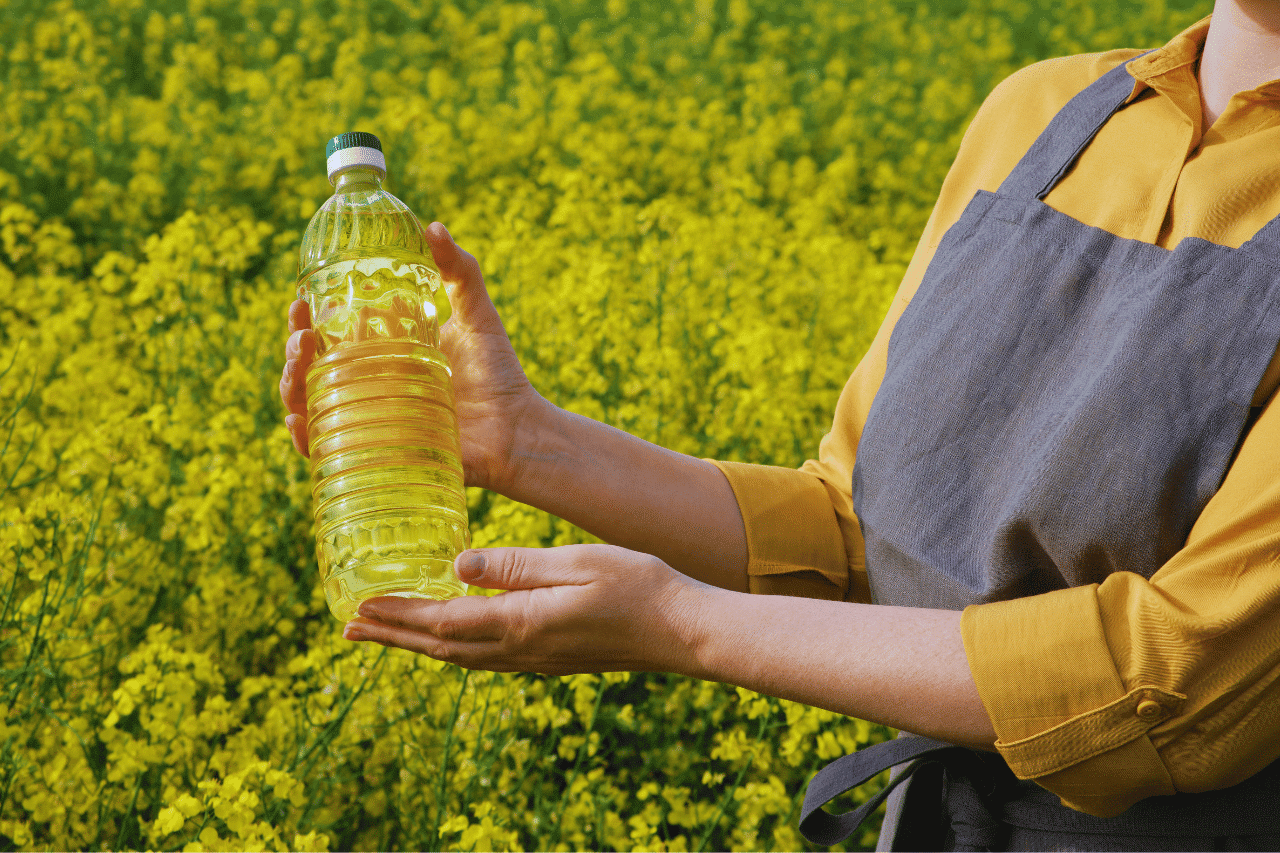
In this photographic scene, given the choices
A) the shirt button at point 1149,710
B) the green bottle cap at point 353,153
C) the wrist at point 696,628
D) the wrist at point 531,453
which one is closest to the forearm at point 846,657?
the wrist at point 696,628

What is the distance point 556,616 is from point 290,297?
307cm

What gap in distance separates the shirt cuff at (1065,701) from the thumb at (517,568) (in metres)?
0.43

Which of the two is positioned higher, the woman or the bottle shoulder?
the bottle shoulder

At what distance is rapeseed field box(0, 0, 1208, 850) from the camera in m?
2.14

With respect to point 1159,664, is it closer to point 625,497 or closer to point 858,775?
point 858,775

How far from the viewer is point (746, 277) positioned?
13.0 feet

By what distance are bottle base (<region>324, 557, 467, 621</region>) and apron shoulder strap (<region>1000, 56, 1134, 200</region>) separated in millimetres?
882

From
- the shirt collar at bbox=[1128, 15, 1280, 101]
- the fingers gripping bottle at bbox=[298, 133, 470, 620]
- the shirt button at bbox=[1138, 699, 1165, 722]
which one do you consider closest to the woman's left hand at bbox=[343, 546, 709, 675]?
the fingers gripping bottle at bbox=[298, 133, 470, 620]

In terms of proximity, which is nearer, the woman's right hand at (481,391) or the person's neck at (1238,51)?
the person's neck at (1238,51)

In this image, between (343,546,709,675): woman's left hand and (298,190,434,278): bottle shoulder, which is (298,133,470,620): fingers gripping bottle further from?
(343,546,709,675): woman's left hand

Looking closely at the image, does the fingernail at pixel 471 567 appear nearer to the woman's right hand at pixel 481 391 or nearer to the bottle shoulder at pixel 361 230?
the woman's right hand at pixel 481 391

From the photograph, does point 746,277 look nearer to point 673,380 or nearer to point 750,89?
point 673,380

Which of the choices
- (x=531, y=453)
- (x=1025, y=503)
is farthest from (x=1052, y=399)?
(x=531, y=453)

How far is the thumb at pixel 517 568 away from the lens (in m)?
1.16
